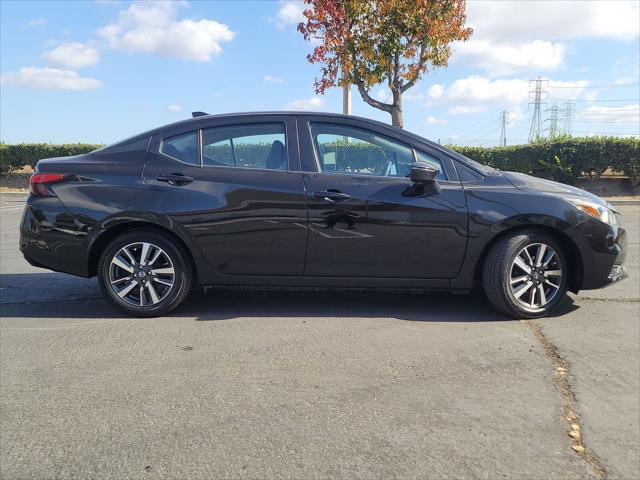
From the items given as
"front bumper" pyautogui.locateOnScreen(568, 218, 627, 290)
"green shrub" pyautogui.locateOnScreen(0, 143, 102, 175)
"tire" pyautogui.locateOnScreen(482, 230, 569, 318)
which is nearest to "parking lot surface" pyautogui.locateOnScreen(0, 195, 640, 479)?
"tire" pyautogui.locateOnScreen(482, 230, 569, 318)

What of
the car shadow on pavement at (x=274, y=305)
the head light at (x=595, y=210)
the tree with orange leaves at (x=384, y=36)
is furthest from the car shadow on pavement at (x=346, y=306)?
the tree with orange leaves at (x=384, y=36)

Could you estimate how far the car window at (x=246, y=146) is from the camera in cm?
453

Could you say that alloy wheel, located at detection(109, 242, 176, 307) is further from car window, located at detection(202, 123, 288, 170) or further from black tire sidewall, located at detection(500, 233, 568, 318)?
black tire sidewall, located at detection(500, 233, 568, 318)

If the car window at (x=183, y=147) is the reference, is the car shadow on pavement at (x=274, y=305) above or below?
below

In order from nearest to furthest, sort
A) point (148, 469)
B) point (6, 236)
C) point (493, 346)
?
point (148, 469), point (493, 346), point (6, 236)

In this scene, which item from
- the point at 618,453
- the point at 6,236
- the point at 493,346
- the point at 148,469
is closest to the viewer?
the point at 148,469

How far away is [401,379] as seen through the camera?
10.9 feet

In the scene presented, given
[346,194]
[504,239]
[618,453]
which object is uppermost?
[346,194]

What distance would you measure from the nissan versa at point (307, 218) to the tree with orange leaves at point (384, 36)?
10878 mm

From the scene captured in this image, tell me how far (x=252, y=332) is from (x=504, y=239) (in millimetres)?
2173

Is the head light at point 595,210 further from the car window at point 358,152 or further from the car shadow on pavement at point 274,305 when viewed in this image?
the car window at point 358,152

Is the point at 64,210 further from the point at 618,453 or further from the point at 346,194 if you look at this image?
the point at 618,453

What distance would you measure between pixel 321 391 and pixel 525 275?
217cm

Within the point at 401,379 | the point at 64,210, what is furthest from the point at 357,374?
the point at 64,210
